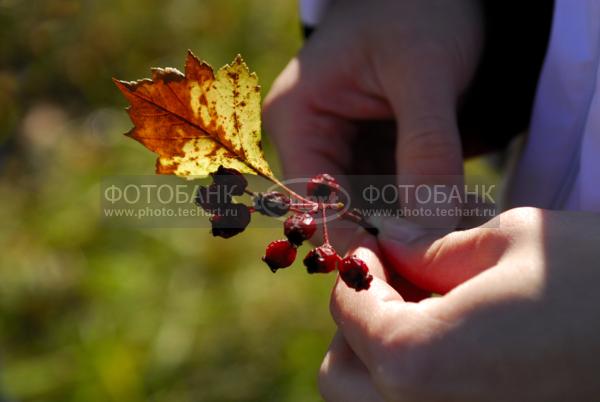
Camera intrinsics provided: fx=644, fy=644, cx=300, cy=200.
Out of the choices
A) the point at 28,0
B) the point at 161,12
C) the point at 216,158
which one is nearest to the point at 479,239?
the point at 216,158

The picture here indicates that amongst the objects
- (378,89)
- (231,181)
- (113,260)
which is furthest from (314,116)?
(113,260)

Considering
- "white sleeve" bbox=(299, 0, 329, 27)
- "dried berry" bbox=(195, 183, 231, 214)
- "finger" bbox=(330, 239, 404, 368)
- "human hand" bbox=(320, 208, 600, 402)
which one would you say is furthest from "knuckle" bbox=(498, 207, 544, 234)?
"white sleeve" bbox=(299, 0, 329, 27)

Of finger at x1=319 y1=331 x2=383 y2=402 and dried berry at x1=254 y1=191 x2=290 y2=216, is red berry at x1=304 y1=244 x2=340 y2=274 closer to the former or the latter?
dried berry at x1=254 y1=191 x2=290 y2=216

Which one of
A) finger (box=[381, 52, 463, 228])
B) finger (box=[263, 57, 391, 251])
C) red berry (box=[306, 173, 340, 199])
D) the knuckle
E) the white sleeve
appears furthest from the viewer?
the white sleeve

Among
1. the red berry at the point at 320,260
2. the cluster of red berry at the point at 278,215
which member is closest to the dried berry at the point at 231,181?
the cluster of red berry at the point at 278,215

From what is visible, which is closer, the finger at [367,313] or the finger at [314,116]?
the finger at [367,313]

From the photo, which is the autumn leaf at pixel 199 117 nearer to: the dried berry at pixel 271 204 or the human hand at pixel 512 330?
the dried berry at pixel 271 204
